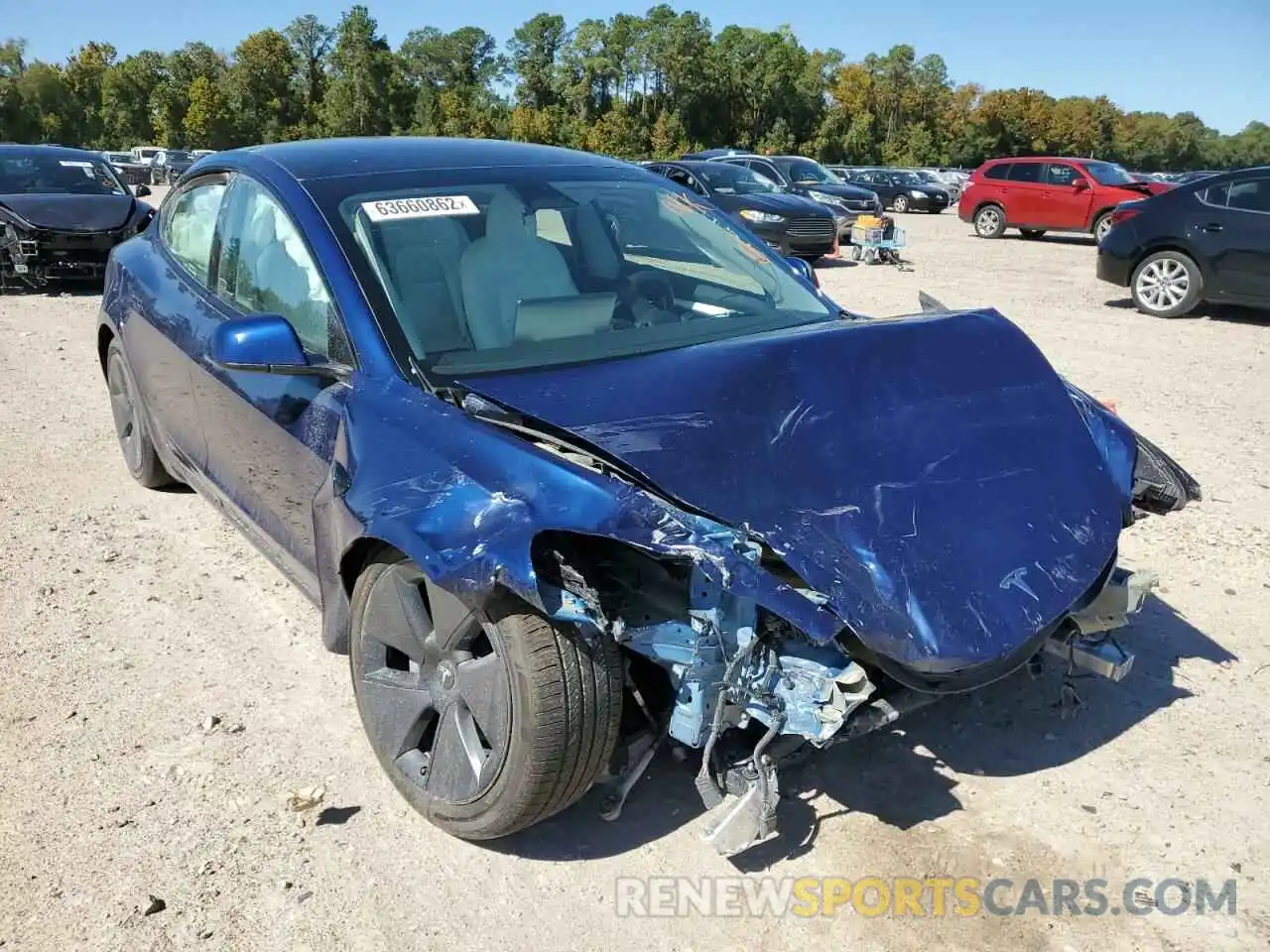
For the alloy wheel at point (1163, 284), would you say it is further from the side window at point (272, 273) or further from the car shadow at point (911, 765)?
the side window at point (272, 273)

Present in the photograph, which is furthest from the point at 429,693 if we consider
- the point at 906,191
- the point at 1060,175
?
the point at 906,191

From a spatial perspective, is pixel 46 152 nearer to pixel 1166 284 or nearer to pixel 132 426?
pixel 132 426

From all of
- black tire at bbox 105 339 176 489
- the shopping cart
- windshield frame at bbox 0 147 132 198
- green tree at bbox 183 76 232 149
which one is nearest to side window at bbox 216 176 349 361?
black tire at bbox 105 339 176 489

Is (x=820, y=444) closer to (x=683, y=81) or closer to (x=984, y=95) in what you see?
(x=683, y=81)

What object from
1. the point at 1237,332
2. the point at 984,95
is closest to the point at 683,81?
the point at 984,95

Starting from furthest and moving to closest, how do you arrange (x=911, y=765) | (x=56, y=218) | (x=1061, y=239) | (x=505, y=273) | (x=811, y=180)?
1. (x=1061, y=239)
2. (x=811, y=180)
3. (x=56, y=218)
4. (x=505, y=273)
5. (x=911, y=765)

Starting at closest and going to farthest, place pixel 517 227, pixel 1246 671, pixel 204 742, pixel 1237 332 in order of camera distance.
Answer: pixel 204 742, pixel 517 227, pixel 1246 671, pixel 1237 332

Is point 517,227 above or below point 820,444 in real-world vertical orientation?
above

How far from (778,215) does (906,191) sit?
55.7 feet

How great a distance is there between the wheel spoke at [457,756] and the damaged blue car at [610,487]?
10 millimetres

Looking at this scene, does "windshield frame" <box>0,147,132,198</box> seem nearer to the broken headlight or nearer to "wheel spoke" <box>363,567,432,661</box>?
"wheel spoke" <box>363,567,432,661</box>

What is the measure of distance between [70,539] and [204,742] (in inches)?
79.7

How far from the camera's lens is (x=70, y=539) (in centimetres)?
465

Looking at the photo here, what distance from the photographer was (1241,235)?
10281 mm
